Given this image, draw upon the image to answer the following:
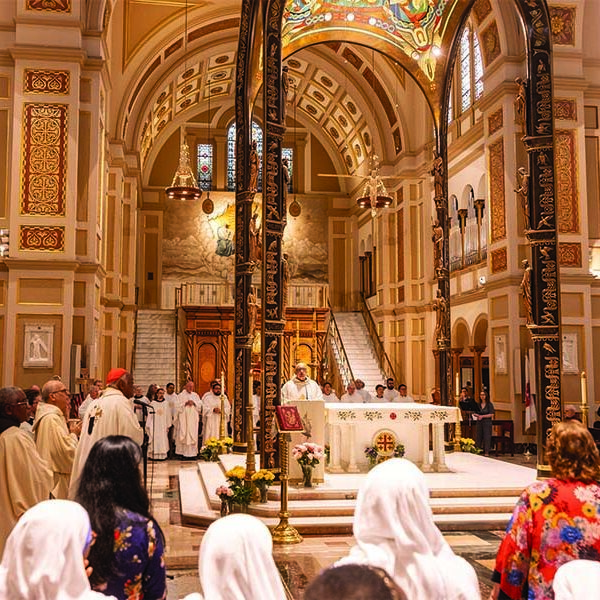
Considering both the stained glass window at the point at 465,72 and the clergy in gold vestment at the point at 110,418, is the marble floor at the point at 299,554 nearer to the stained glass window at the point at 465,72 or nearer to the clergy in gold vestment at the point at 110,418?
the clergy in gold vestment at the point at 110,418

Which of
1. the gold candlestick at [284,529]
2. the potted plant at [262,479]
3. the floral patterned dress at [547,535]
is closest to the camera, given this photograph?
the floral patterned dress at [547,535]

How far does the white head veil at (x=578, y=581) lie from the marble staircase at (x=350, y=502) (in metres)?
6.15

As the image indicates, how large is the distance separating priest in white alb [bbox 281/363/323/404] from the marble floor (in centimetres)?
239

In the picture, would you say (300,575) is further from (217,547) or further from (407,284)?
(407,284)

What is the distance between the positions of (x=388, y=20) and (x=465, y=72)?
8277 millimetres

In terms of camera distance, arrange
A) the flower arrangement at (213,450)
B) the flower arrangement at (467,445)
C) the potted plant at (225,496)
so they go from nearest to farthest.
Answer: the potted plant at (225,496) < the flower arrangement at (213,450) < the flower arrangement at (467,445)

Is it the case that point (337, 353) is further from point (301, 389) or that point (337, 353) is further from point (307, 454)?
point (307, 454)

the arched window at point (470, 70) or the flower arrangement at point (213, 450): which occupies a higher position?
the arched window at point (470, 70)

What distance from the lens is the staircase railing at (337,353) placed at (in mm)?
23812

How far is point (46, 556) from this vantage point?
2438 mm

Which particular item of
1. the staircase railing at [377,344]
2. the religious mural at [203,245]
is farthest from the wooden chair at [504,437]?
the religious mural at [203,245]

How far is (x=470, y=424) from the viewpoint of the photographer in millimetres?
16500

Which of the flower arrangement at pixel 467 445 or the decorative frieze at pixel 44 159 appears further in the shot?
the decorative frieze at pixel 44 159

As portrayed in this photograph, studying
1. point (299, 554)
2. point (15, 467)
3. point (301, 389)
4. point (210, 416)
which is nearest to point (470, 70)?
point (210, 416)
